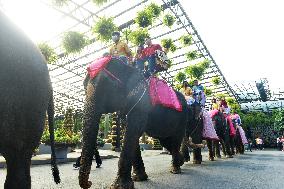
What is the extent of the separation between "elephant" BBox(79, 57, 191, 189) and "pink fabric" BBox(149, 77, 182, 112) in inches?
4.2

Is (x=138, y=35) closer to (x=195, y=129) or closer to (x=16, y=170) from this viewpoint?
(x=195, y=129)

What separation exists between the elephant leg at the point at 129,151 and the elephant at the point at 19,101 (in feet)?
6.86

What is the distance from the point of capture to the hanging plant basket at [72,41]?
452 inches

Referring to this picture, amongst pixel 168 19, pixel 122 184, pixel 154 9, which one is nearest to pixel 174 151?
pixel 122 184

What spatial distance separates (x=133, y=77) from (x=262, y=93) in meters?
27.6

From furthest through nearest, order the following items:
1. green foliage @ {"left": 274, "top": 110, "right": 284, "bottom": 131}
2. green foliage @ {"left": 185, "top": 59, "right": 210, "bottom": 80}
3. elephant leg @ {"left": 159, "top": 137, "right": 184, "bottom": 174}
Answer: green foliage @ {"left": 274, "top": 110, "right": 284, "bottom": 131} → green foliage @ {"left": 185, "top": 59, "right": 210, "bottom": 80} → elephant leg @ {"left": 159, "top": 137, "right": 184, "bottom": 174}

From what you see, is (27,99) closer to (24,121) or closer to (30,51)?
(24,121)

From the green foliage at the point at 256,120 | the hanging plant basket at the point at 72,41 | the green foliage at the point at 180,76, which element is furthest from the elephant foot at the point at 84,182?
the green foliage at the point at 256,120

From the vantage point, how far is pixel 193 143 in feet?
26.2

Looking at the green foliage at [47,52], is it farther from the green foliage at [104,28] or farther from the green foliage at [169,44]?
the green foliage at [169,44]

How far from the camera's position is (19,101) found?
1600 millimetres

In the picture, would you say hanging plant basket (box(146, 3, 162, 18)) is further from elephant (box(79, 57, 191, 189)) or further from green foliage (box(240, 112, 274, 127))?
green foliage (box(240, 112, 274, 127))

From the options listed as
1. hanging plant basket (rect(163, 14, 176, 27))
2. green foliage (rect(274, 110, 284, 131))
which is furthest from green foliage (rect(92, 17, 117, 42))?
green foliage (rect(274, 110, 284, 131))

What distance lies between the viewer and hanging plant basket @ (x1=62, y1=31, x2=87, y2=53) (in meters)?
11.5
